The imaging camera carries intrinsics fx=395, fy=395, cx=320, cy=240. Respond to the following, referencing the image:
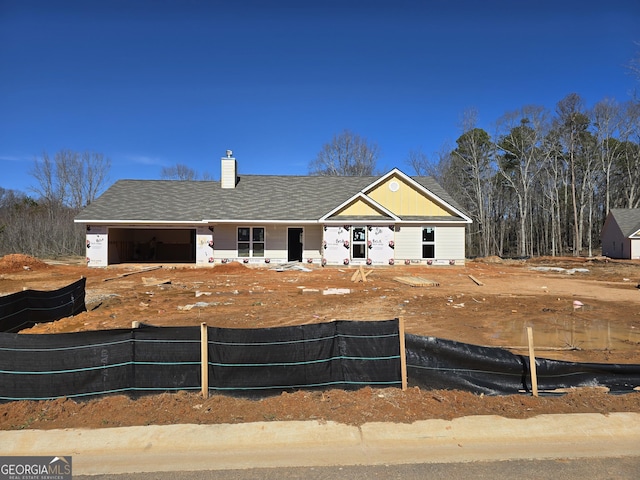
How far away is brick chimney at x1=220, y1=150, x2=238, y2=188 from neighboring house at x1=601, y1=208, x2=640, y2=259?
32928 mm

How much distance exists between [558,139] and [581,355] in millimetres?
44813

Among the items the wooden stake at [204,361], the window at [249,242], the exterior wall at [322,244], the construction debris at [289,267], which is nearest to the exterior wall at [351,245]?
the exterior wall at [322,244]

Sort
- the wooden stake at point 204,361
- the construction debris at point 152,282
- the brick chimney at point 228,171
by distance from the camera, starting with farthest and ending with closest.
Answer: the brick chimney at point 228,171, the construction debris at point 152,282, the wooden stake at point 204,361

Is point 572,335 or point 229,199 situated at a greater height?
point 229,199

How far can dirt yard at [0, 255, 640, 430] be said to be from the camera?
17.1 ft

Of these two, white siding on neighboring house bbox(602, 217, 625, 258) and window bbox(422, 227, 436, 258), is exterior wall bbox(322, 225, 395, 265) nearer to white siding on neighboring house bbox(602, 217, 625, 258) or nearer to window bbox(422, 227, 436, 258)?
window bbox(422, 227, 436, 258)

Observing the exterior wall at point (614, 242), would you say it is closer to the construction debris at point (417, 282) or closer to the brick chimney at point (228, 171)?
the construction debris at point (417, 282)

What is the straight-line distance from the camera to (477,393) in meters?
5.73

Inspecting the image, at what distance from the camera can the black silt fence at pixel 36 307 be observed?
8.66 m

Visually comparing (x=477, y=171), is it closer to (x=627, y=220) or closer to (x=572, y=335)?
(x=627, y=220)

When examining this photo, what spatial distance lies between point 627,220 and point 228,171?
116 ft

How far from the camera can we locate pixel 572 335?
8.91 meters

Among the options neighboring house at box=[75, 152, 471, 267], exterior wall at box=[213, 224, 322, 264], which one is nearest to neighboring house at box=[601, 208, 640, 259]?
neighboring house at box=[75, 152, 471, 267]

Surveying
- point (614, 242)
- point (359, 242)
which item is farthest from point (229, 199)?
point (614, 242)
